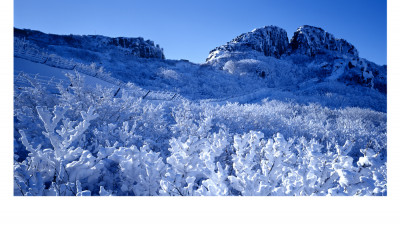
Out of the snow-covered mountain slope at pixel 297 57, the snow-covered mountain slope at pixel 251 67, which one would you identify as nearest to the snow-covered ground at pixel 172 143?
the snow-covered mountain slope at pixel 251 67

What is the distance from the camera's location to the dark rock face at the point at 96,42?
26214 mm

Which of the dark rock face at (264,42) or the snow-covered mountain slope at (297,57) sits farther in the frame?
the dark rock face at (264,42)

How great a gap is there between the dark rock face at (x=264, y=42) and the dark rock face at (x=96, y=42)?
14246 millimetres

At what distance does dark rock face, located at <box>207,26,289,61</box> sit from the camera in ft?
119

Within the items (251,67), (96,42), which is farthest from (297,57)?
(96,42)

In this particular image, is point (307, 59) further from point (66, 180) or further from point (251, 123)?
point (66, 180)

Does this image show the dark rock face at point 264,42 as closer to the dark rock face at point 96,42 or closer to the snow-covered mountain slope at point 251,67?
the snow-covered mountain slope at point 251,67

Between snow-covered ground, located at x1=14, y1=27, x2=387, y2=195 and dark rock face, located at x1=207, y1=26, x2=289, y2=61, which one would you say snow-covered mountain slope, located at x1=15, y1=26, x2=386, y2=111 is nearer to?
dark rock face, located at x1=207, y1=26, x2=289, y2=61

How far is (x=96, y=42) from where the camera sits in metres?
32.2

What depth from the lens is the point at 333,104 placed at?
1367 centimetres

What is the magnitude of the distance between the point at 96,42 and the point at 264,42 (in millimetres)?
31180

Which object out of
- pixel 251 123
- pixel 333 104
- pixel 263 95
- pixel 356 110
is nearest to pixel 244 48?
pixel 263 95

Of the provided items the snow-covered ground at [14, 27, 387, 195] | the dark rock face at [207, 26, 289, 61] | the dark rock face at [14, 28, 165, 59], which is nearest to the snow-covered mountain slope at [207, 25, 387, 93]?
the dark rock face at [207, 26, 289, 61]

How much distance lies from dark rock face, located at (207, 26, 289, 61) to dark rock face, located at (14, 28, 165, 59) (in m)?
14.2
